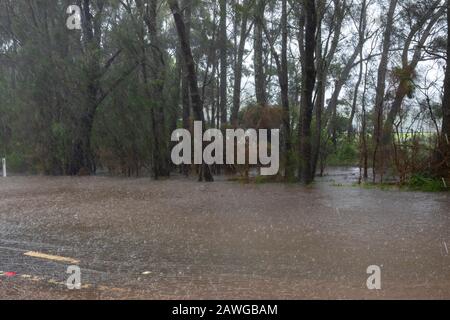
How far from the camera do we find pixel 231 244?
21.9 feet

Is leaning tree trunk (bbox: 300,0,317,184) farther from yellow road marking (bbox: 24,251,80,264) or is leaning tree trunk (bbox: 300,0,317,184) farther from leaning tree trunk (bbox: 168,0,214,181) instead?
yellow road marking (bbox: 24,251,80,264)

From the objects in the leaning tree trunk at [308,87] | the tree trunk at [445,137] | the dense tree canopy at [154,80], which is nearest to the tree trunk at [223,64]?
the dense tree canopy at [154,80]

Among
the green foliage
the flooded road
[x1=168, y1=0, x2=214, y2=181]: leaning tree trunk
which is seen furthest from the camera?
[x1=168, y1=0, x2=214, y2=181]: leaning tree trunk

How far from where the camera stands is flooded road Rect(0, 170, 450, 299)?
4848 millimetres

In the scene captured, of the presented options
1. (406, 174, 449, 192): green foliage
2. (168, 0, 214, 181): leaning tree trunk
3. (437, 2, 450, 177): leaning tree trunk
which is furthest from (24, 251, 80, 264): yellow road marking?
(168, 0, 214, 181): leaning tree trunk

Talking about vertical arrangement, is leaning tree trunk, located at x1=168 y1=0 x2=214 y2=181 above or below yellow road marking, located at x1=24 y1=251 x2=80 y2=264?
above

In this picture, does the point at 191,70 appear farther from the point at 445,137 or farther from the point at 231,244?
the point at 231,244

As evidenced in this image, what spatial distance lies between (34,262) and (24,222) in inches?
120

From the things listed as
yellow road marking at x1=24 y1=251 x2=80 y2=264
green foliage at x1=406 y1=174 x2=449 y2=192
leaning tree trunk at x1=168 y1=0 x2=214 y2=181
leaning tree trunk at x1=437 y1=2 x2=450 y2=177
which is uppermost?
leaning tree trunk at x1=168 y1=0 x2=214 y2=181

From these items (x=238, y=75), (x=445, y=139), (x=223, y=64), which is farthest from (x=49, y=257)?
(x=238, y=75)

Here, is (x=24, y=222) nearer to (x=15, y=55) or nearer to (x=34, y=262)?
(x=34, y=262)

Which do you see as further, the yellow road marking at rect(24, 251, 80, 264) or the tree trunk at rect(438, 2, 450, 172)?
the tree trunk at rect(438, 2, 450, 172)

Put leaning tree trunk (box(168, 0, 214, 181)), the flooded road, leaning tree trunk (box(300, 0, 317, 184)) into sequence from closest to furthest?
the flooded road
leaning tree trunk (box(300, 0, 317, 184))
leaning tree trunk (box(168, 0, 214, 181))
